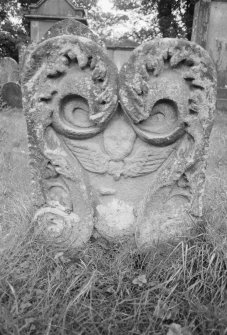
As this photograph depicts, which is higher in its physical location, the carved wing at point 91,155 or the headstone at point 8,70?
the headstone at point 8,70

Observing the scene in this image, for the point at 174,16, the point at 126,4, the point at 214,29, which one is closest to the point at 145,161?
the point at 214,29

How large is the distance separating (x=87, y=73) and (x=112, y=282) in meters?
1.44

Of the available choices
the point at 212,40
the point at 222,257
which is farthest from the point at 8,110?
the point at 222,257

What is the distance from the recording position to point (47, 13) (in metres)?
9.99

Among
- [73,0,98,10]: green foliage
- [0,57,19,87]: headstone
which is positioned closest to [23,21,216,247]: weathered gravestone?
[0,57,19,87]: headstone

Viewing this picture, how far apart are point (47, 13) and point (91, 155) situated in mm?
9348

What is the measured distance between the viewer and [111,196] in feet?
7.89

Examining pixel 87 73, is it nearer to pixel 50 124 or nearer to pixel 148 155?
pixel 50 124

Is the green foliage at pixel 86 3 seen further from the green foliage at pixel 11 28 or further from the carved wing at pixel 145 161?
the carved wing at pixel 145 161

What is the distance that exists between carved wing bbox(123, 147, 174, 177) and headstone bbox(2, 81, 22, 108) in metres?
6.84

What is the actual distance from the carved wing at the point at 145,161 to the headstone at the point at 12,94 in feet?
22.4

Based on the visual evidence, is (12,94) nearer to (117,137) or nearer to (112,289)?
(117,137)

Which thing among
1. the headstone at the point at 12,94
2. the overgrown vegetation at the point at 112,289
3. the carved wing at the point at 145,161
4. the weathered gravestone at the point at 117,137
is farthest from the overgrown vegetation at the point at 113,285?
the headstone at the point at 12,94

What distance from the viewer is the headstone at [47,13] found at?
984cm
